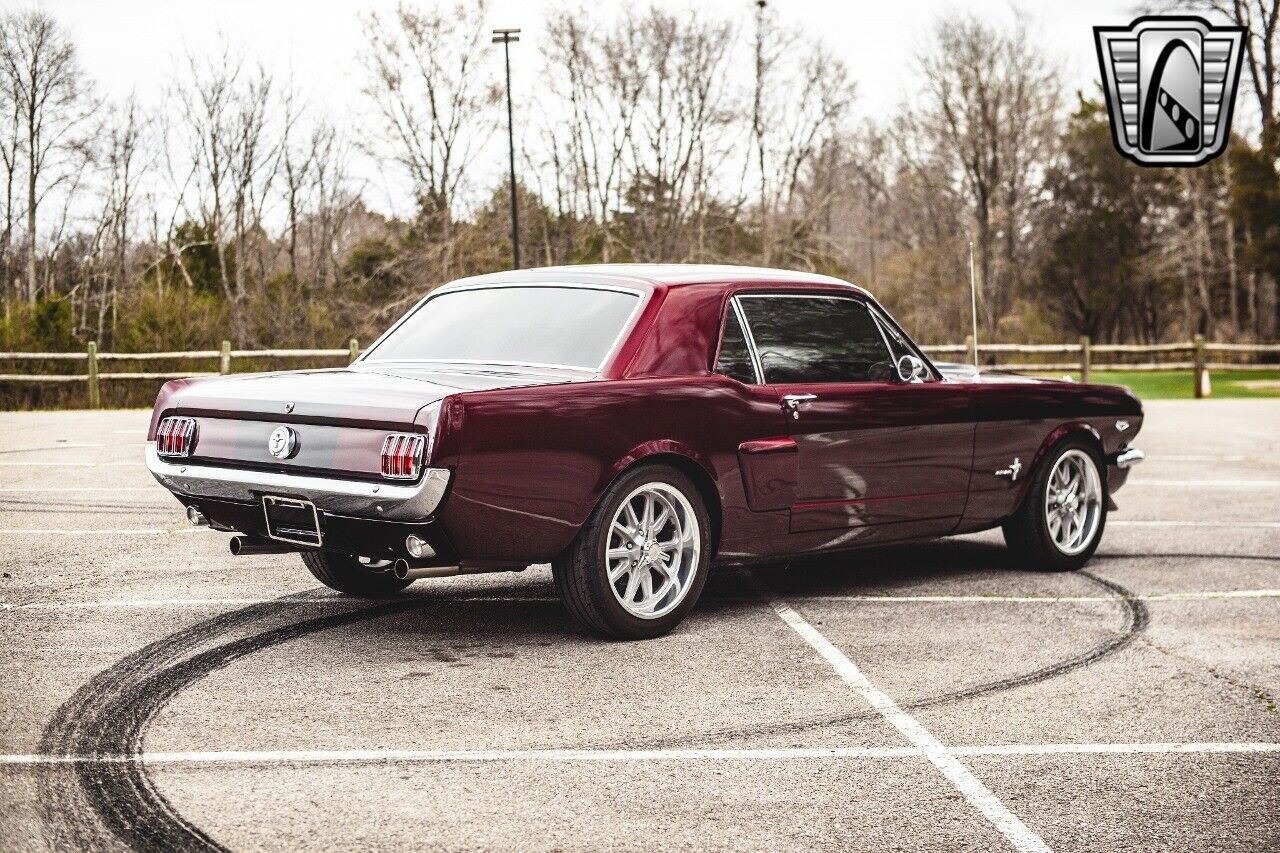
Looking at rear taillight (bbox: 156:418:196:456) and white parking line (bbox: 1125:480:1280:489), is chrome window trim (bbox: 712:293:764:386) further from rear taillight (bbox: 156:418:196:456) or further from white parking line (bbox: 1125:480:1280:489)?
white parking line (bbox: 1125:480:1280:489)

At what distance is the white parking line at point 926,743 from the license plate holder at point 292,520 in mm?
2042

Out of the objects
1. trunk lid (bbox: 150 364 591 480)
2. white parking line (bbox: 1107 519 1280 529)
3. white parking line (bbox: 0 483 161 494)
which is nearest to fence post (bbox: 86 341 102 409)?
white parking line (bbox: 0 483 161 494)

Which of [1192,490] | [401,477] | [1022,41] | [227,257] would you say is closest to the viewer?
[401,477]

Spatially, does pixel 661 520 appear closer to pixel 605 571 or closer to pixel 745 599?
pixel 605 571

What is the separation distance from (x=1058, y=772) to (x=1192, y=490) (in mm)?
8596

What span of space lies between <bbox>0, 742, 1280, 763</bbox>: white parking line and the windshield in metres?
2.07

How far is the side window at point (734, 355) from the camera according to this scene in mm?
6488

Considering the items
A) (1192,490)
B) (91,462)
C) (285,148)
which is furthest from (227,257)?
(1192,490)

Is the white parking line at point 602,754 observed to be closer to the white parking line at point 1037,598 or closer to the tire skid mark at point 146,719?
the tire skid mark at point 146,719

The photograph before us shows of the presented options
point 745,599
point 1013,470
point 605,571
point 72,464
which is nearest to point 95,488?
point 72,464

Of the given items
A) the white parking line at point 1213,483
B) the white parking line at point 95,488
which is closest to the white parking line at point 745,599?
the white parking line at point 95,488

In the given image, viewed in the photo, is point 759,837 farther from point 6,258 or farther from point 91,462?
point 6,258

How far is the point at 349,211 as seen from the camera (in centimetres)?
4606

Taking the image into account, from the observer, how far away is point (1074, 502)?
26.9ft
